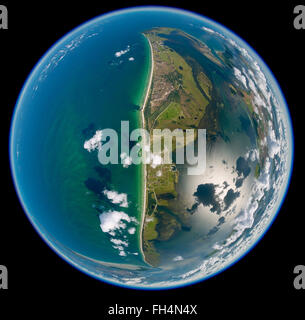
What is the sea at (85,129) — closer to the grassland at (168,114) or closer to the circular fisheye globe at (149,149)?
the circular fisheye globe at (149,149)

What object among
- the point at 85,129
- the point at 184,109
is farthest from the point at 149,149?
the point at 85,129

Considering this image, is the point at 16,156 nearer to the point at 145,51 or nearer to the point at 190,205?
the point at 145,51

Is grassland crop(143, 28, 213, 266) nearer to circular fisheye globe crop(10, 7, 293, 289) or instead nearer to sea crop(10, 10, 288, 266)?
circular fisheye globe crop(10, 7, 293, 289)

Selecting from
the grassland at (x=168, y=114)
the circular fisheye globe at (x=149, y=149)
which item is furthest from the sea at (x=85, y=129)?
the grassland at (x=168, y=114)

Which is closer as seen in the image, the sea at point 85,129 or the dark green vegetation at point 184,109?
the dark green vegetation at point 184,109

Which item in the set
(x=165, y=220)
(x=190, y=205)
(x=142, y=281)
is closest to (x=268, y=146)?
(x=190, y=205)

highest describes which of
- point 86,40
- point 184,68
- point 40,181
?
point 86,40

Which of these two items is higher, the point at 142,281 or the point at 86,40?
the point at 86,40

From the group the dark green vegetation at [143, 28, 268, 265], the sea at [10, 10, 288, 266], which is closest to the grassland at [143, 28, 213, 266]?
the dark green vegetation at [143, 28, 268, 265]
